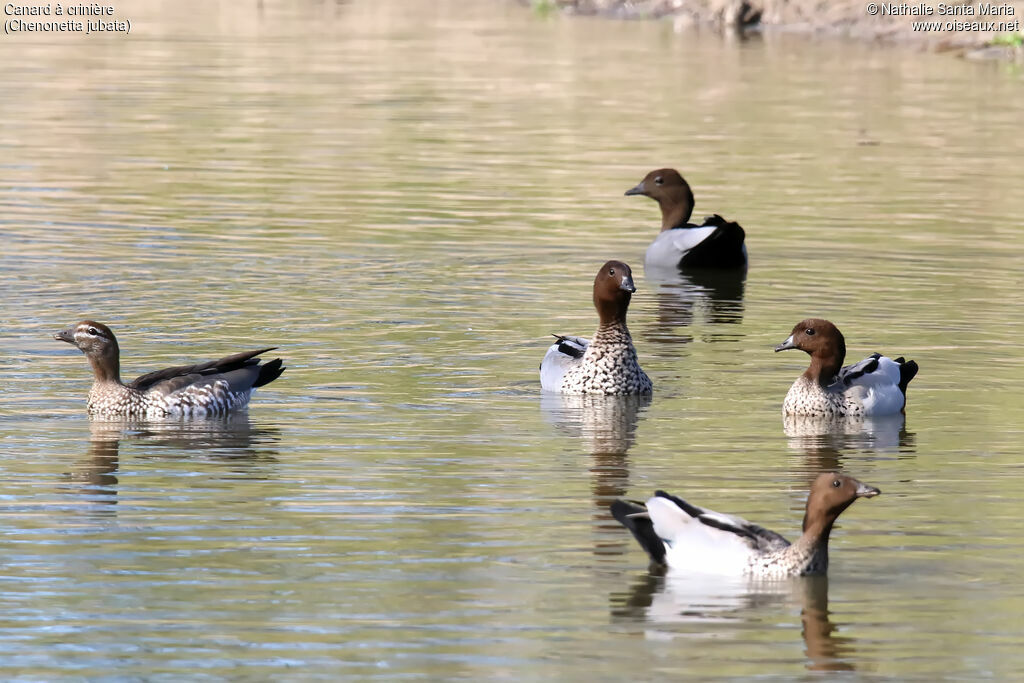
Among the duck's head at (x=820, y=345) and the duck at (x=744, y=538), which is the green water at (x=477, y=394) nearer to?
the duck at (x=744, y=538)

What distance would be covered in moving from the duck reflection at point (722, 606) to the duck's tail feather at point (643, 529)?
0.43ft

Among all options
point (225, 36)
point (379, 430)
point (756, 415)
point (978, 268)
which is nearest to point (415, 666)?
point (379, 430)

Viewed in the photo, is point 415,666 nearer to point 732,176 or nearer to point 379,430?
point 379,430

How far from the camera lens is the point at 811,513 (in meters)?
10.6

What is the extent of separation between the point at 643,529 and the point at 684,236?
1400 cm

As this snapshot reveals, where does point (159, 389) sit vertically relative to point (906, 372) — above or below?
above

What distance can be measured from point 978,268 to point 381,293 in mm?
7151

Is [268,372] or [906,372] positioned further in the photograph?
[906,372]

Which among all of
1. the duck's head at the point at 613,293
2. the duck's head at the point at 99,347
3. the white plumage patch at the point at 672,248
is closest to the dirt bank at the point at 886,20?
the white plumage patch at the point at 672,248

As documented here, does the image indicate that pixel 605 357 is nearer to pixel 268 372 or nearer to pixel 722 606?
pixel 268 372

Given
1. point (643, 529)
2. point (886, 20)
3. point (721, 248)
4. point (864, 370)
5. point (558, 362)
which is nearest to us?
point (643, 529)

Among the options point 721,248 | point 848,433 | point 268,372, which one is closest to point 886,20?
point 721,248

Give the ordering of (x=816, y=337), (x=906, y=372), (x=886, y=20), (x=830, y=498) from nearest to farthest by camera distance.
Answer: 1. (x=830, y=498)
2. (x=816, y=337)
3. (x=906, y=372)
4. (x=886, y=20)

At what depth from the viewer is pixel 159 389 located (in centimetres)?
1518
